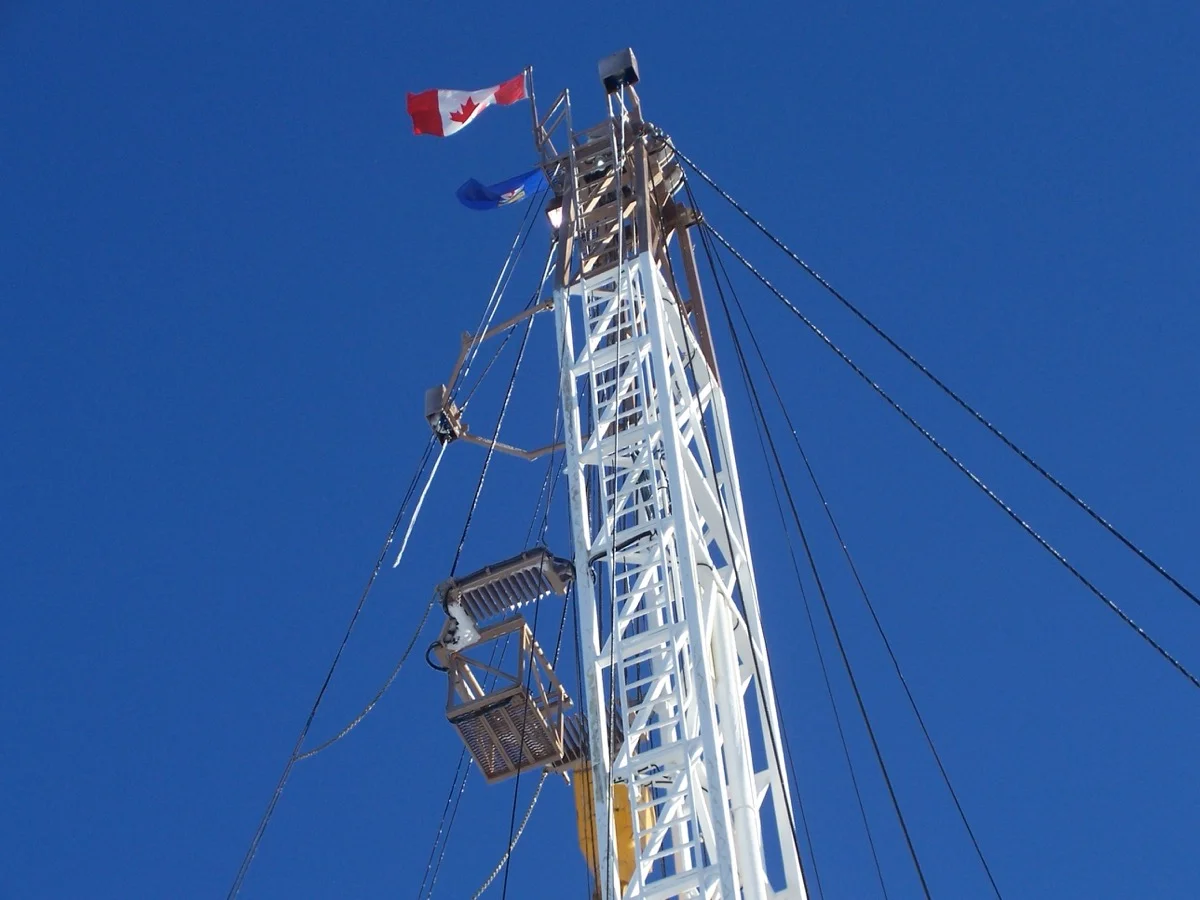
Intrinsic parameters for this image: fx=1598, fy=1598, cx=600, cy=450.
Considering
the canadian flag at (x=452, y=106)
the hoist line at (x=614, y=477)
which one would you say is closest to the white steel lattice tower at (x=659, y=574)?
the hoist line at (x=614, y=477)

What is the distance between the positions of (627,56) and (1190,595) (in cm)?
960

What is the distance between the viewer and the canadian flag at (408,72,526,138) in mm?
23047

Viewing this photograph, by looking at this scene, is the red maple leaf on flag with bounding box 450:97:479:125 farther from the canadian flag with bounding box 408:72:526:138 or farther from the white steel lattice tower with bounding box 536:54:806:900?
the white steel lattice tower with bounding box 536:54:806:900

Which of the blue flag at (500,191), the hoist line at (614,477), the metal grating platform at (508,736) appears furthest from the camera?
the blue flag at (500,191)

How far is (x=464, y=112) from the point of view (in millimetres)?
23141

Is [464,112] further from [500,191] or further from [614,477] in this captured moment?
[614,477]

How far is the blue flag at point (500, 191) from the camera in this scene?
22.2 m

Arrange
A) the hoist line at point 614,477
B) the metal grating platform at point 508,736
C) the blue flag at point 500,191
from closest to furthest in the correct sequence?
the hoist line at point 614,477 < the metal grating platform at point 508,736 < the blue flag at point 500,191

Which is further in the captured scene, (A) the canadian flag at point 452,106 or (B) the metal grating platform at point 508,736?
(A) the canadian flag at point 452,106

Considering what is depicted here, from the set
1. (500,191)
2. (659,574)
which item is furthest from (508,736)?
(500,191)

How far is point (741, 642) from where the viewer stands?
14758 mm

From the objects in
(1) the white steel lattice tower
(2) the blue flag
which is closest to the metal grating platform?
(1) the white steel lattice tower

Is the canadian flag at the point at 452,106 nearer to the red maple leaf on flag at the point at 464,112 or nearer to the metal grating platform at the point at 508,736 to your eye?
the red maple leaf on flag at the point at 464,112

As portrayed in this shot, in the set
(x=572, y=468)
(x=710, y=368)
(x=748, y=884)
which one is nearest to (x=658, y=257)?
(x=710, y=368)
